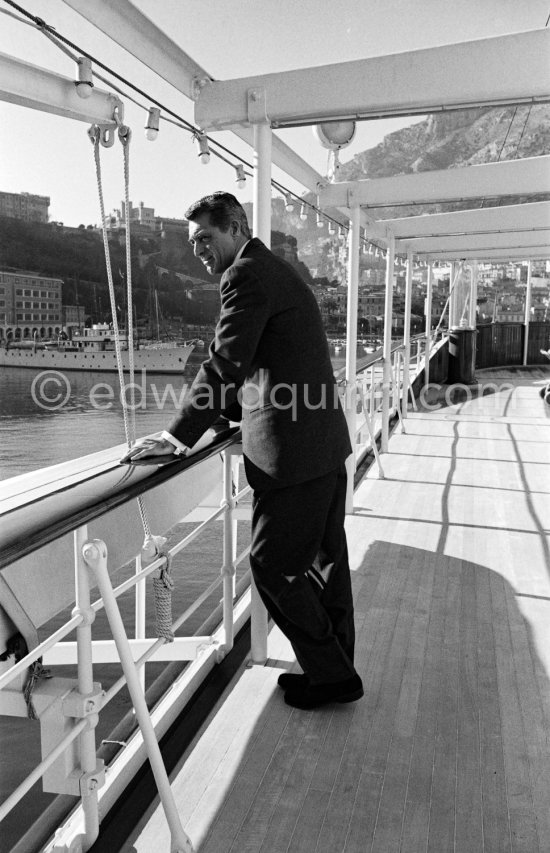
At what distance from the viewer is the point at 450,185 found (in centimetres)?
395

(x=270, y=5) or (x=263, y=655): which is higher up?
(x=270, y=5)

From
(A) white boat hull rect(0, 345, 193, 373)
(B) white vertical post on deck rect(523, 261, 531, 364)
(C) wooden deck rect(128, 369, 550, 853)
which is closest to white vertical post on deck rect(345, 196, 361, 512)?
(C) wooden deck rect(128, 369, 550, 853)

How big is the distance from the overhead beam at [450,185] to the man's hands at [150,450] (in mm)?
2997

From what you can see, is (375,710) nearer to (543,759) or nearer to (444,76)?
(543,759)

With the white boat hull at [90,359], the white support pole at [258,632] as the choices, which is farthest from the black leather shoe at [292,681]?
the white boat hull at [90,359]

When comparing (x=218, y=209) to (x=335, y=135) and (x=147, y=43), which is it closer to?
A: (x=147, y=43)

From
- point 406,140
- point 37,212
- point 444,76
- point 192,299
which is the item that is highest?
point 406,140

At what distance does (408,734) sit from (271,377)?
90cm

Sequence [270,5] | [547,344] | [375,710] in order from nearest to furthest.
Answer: [375,710]
[270,5]
[547,344]

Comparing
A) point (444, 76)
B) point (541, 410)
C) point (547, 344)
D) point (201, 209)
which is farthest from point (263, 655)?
point (547, 344)

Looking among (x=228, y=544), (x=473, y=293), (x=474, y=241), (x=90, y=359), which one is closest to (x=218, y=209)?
(x=228, y=544)

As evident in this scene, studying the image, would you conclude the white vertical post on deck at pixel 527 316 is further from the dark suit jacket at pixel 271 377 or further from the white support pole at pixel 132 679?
the white support pole at pixel 132 679

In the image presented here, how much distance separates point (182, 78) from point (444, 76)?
826 mm

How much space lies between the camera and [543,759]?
1605 mm
